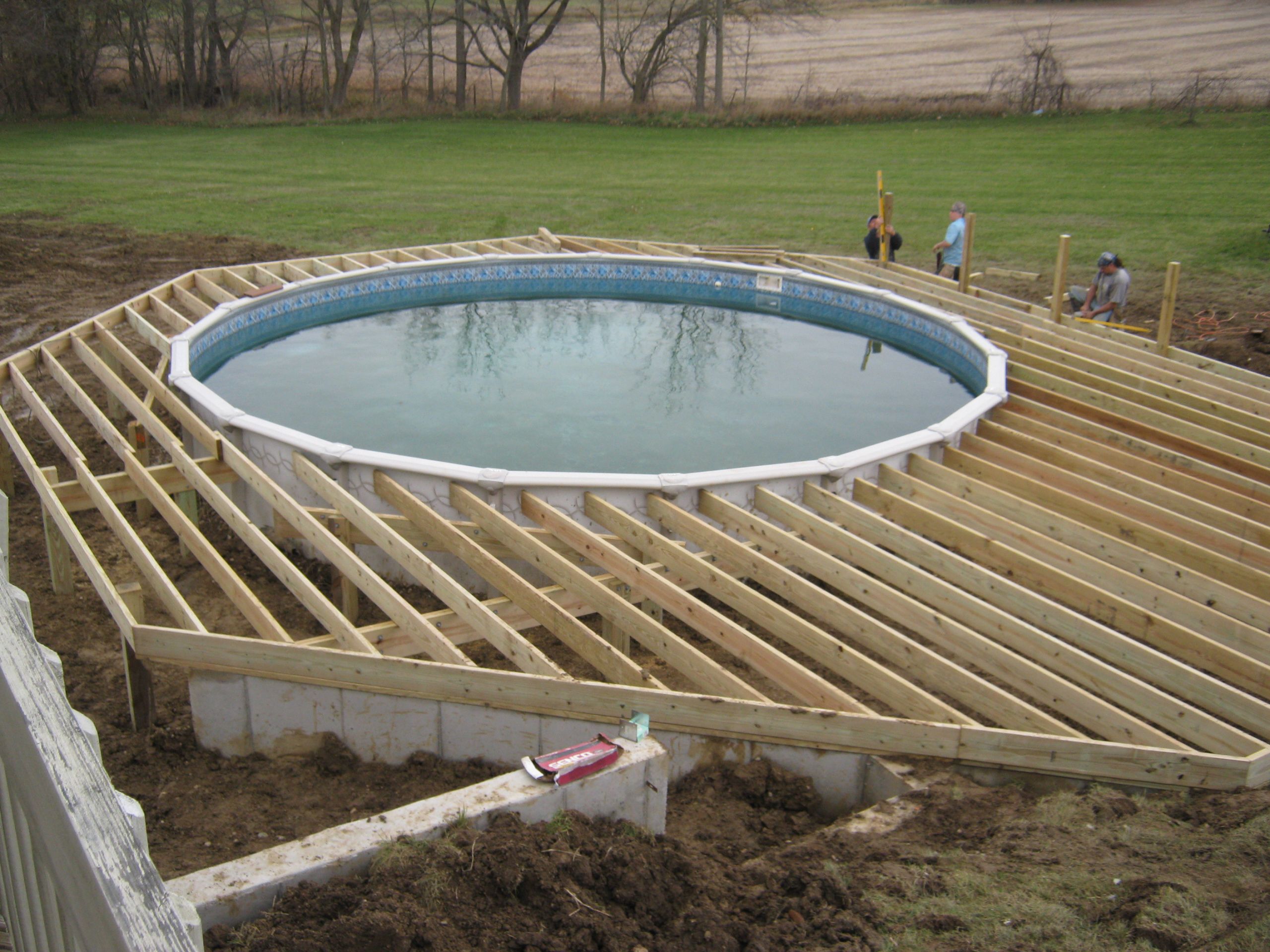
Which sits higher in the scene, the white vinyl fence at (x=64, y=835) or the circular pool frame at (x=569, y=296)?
the white vinyl fence at (x=64, y=835)

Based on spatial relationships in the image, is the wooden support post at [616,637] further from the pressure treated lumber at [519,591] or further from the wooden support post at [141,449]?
the wooden support post at [141,449]

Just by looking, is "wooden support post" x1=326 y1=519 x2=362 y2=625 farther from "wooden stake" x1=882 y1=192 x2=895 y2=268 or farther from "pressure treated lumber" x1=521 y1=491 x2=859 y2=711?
"wooden stake" x1=882 y1=192 x2=895 y2=268

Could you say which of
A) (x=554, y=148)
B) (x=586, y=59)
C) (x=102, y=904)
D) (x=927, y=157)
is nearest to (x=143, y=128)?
(x=554, y=148)

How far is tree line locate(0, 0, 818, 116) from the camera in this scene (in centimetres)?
3145

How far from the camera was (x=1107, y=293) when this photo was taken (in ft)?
37.7

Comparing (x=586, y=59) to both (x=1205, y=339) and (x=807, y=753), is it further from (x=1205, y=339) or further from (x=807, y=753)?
(x=807, y=753)

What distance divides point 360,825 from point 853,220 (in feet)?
54.5

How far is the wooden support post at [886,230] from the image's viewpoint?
1279cm

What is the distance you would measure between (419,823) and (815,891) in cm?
152

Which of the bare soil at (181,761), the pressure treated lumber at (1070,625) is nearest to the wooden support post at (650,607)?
the pressure treated lumber at (1070,625)

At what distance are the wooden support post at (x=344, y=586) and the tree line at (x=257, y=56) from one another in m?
27.4

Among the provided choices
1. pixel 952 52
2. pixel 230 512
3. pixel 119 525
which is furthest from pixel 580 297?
pixel 952 52

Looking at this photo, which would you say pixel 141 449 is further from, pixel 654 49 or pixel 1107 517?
pixel 654 49

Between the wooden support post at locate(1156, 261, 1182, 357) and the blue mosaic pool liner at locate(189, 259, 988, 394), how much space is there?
1.81m
